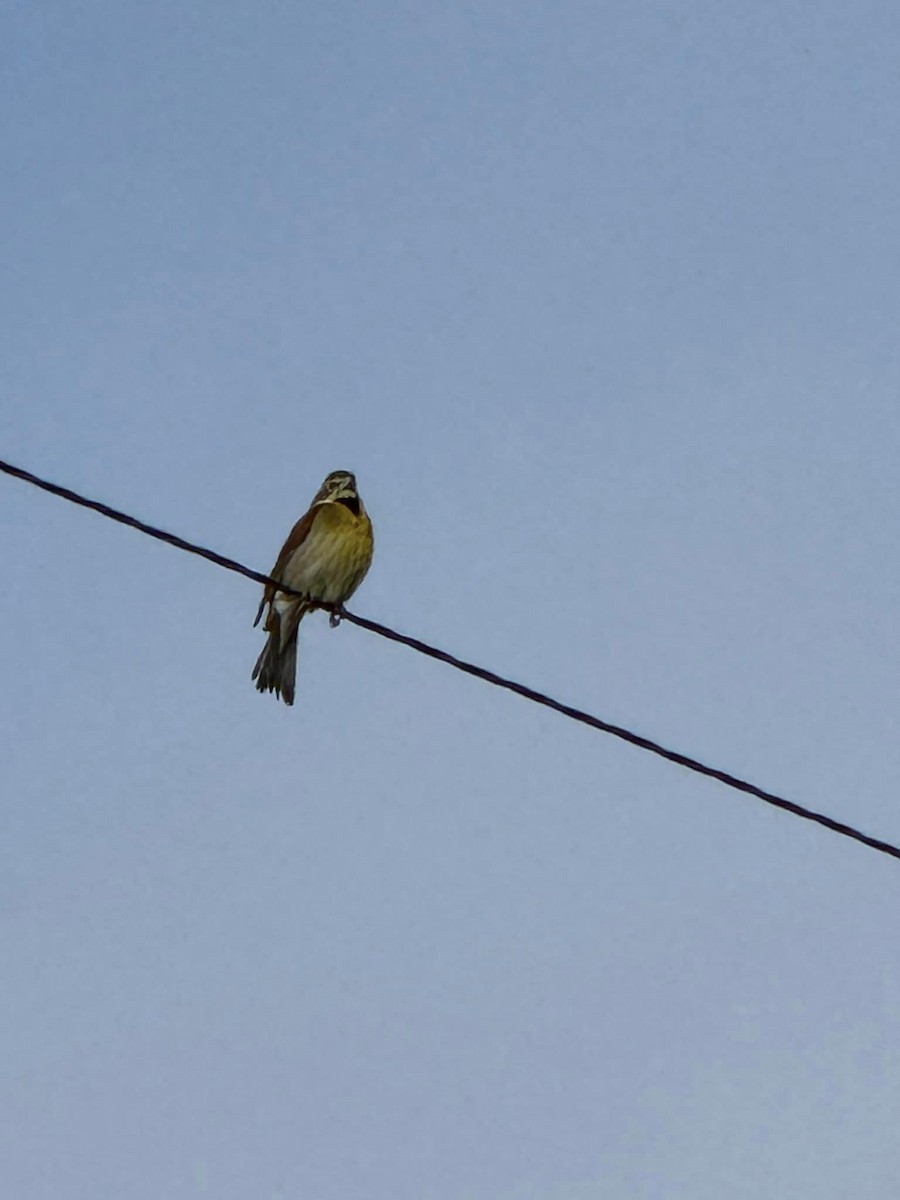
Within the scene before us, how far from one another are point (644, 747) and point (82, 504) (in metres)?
1.54

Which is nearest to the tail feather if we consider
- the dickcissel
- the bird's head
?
the dickcissel

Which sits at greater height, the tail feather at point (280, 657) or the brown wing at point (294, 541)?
the brown wing at point (294, 541)

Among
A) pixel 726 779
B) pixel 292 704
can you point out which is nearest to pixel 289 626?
pixel 292 704

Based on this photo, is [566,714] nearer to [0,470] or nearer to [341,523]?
[0,470]

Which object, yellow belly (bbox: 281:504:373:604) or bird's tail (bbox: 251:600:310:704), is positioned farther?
yellow belly (bbox: 281:504:373:604)

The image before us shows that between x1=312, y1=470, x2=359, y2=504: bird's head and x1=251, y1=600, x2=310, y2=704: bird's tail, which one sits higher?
x1=312, y1=470, x2=359, y2=504: bird's head

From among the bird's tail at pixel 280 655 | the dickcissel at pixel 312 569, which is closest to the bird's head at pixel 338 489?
the dickcissel at pixel 312 569

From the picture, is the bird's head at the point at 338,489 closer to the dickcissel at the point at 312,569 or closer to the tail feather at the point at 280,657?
the dickcissel at the point at 312,569

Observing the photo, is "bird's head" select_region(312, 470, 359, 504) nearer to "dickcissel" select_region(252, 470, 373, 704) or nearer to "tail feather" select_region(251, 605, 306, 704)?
"dickcissel" select_region(252, 470, 373, 704)

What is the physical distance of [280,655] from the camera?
823 cm

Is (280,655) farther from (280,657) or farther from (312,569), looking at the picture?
(312,569)

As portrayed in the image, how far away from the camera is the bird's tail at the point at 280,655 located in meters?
8.22

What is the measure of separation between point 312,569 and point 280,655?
0.52 m

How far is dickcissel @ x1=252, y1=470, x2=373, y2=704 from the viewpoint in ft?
27.1
